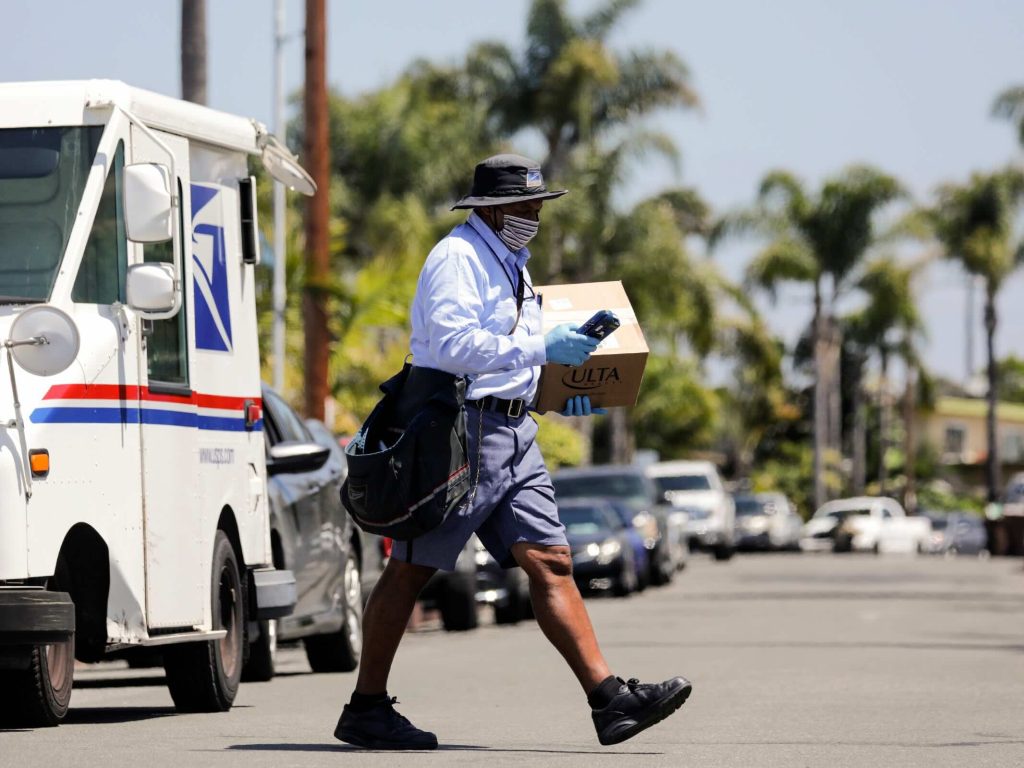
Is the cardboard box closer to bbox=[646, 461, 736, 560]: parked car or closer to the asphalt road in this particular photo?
the asphalt road

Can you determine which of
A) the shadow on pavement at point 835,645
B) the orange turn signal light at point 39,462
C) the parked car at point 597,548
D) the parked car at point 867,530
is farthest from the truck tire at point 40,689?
the parked car at point 867,530

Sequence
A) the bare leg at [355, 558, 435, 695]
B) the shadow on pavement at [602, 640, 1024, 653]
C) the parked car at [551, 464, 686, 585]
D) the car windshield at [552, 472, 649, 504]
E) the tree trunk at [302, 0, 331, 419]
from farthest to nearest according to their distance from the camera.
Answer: the car windshield at [552, 472, 649, 504] → the parked car at [551, 464, 686, 585] → the tree trunk at [302, 0, 331, 419] → the shadow on pavement at [602, 640, 1024, 653] → the bare leg at [355, 558, 435, 695]

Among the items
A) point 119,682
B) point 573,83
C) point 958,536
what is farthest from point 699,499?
point 119,682

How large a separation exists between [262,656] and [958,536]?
49.8 metres

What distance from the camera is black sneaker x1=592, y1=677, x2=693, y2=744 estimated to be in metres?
7.82

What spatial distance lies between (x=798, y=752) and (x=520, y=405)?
5.60 ft

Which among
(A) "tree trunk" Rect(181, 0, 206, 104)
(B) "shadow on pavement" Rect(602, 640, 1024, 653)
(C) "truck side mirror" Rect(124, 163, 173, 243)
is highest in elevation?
(A) "tree trunk" Rect(181, 0, 206, 104)

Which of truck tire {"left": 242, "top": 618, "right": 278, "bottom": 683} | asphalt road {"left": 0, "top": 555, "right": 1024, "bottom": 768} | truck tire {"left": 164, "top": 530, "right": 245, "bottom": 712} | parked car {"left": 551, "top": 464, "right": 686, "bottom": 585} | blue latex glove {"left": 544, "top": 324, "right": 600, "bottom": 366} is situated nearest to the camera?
blue latex glove {"left": 544, "top": 324, "right": 600, "bottom": 366}

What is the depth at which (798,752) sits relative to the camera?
851cm

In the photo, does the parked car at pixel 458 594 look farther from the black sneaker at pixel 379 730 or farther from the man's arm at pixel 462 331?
the man's arm at pixel 462 331

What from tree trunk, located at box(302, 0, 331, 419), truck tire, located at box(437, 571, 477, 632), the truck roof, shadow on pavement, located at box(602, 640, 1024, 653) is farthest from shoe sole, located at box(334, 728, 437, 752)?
tree trunk, located at box(302, 0, 331, 419)

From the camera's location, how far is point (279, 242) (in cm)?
2661

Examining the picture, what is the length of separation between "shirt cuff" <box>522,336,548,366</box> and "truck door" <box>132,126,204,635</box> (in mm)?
2109

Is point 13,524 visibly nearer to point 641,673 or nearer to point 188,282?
point 188,282
